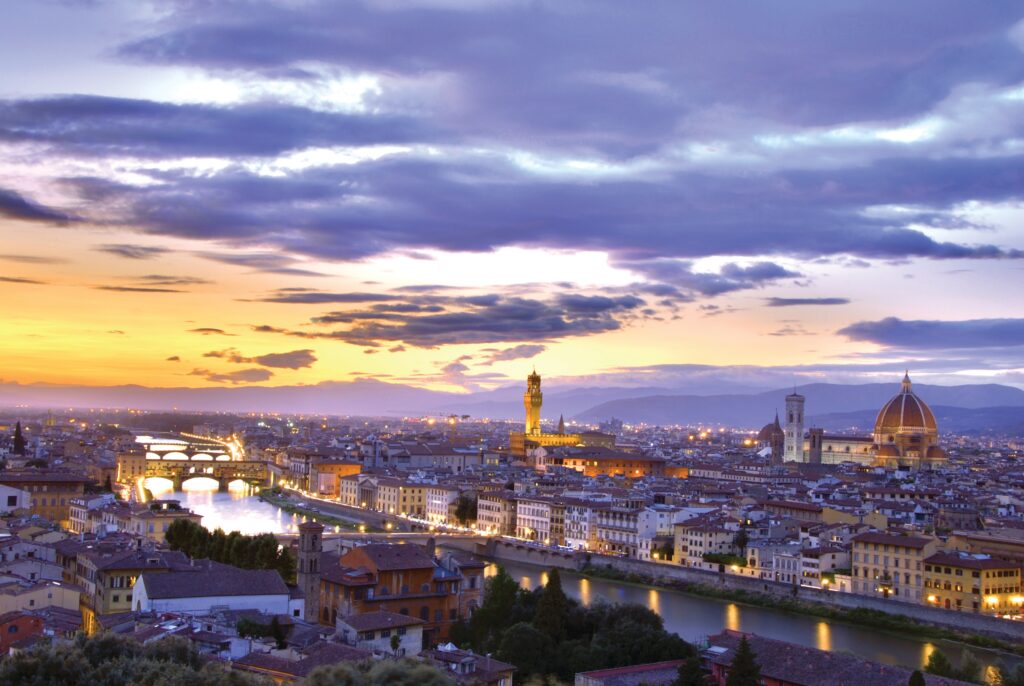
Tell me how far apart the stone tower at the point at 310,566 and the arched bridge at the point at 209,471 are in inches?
1664

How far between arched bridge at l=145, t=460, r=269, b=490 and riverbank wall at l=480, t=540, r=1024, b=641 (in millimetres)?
30092

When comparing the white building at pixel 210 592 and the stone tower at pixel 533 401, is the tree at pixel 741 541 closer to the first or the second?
the white building at pixel 210 592

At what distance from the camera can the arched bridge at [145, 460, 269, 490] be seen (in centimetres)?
5991

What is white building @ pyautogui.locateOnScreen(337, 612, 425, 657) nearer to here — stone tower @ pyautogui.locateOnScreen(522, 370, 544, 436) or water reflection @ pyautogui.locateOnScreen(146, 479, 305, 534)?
water reflection @ pyautogui.locateOnScreen(146, 479, 305, 534)

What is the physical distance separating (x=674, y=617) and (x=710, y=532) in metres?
6.47

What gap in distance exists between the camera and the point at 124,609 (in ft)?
53.7

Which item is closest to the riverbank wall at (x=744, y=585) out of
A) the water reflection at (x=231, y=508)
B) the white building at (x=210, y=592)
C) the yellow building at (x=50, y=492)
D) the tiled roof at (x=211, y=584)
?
the water reflection at (x=231, y=508)

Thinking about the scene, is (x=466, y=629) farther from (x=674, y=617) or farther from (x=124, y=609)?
(x=674, y=617)

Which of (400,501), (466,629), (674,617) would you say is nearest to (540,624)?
(466,629)

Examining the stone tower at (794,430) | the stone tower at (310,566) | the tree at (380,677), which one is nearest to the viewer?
the tree at (380,677)

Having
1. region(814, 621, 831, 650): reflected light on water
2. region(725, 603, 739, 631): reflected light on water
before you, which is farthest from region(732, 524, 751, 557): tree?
region(814, 621, 831, 650): reflected light on water

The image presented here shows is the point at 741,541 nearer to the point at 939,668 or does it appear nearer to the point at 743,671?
the point at 939,668

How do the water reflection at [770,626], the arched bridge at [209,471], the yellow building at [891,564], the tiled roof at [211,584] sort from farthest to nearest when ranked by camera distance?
the arched bridge at [209,471] < the yellow building at [891,564] < the water reflection at [770,626] < the tiled roof at [211,584]

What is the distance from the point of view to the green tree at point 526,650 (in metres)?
14.7
